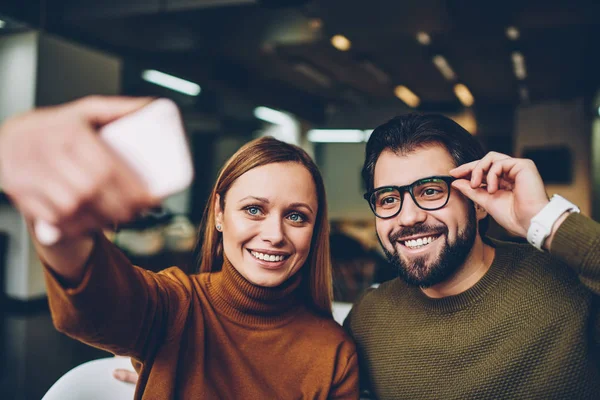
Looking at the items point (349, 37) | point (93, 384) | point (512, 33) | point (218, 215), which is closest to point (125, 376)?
point (93, 384)

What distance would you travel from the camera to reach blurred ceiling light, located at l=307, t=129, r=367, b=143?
1201cm

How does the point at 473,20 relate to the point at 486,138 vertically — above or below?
above

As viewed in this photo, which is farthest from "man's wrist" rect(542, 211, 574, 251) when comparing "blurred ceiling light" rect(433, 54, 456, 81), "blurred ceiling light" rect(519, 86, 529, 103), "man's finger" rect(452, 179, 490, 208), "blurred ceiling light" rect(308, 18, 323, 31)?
"blurred ceiling light" rect(519, 86, 529, 103)

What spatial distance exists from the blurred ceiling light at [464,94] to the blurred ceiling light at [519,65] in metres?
1.06

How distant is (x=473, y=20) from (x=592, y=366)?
4689 mm

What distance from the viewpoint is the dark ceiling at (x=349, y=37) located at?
504cm

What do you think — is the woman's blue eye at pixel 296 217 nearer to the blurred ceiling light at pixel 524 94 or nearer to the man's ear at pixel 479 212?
the man's ear at pixel 479 212

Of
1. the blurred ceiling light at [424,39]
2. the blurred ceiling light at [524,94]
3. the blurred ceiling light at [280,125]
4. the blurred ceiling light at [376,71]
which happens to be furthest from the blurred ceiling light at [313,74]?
the blurred ceiling light at [524,94]

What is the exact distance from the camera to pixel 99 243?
2.77ft

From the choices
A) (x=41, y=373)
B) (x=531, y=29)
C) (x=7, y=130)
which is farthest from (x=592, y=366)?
(x=531, y=29)

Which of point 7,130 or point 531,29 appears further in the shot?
point 531,29

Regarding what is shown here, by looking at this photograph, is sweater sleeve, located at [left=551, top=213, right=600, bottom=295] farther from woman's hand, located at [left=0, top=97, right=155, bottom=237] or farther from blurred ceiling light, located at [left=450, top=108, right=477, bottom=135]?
blurred ceiling light, located at [left=450, top=108, right=477, bottom=135]

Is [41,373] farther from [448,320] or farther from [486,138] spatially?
[486,138]

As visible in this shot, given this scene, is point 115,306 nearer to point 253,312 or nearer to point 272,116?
point 253,312
